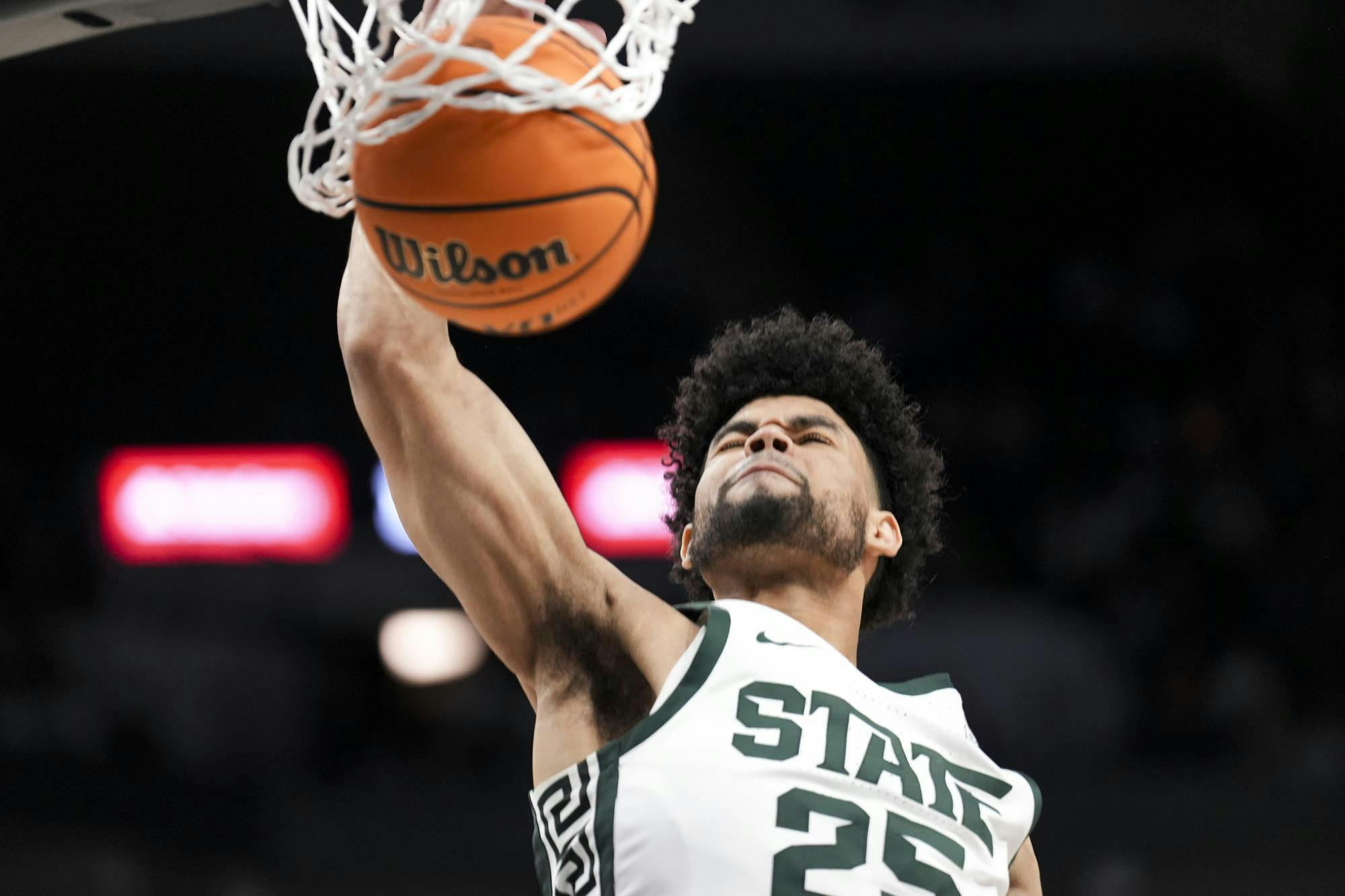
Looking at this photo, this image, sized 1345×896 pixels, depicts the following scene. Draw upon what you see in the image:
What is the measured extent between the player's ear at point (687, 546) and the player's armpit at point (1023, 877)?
813 mm

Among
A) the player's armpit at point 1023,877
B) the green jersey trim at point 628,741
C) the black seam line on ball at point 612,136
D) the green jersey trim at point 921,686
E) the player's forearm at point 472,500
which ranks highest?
the black seam line on ball at point 612,136

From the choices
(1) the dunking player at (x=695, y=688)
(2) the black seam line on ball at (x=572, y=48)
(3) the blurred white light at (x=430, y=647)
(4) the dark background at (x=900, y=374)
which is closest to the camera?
(2) the black seam line on ball at (x=572, y=48)

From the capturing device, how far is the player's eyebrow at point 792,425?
2.94 m

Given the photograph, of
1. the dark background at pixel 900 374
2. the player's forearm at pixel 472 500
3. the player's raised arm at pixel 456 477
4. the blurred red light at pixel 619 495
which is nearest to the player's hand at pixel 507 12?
the player's raised arm at pixel 456 477

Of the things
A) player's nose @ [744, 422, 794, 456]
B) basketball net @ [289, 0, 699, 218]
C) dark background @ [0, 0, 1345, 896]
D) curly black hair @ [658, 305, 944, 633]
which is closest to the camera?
basketball net @ [289, 0, 699, 218]

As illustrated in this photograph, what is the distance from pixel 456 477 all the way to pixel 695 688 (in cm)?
51

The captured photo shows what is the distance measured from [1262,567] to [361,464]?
409 cm

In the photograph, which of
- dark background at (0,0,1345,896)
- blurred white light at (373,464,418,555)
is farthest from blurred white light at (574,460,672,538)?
blurred white light at (373,464,418,555)

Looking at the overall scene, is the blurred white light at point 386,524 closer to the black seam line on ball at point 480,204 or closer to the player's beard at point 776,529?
the player's beard at point 776,529

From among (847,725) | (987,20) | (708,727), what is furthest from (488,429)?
(987,20)

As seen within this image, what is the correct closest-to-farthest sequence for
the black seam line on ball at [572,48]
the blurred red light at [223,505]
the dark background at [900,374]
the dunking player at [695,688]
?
the black seam line on ball at [572,48]
the dunking player at [695,688]
the dark background at [900,374]
the blurred red light at [223,505]

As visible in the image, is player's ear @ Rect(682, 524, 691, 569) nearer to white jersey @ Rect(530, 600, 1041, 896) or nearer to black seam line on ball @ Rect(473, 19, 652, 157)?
white jersey @ Rect(530, 600, 1041, 896)

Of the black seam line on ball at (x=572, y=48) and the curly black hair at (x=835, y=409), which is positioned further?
the curly black hair at (x=835, y=409)

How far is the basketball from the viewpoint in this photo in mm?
1924
